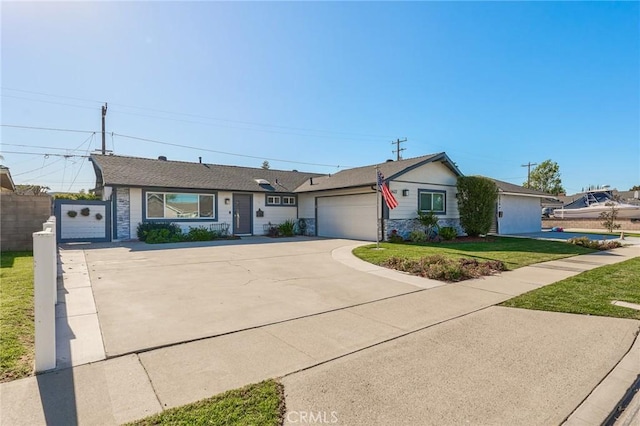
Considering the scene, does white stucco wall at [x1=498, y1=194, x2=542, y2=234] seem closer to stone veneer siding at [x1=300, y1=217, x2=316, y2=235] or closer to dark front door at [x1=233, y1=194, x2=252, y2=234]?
stone veneer siding at [x1=300, y1=217, x2=316, y2=235]

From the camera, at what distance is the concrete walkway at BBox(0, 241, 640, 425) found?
2441 mm

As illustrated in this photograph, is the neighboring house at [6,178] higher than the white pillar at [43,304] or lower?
higher

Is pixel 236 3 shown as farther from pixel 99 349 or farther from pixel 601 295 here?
pixel 601 295

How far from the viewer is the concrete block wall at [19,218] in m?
10.5

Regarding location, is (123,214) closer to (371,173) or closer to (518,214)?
(371,173)

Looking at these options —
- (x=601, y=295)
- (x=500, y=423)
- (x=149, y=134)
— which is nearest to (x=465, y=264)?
(x=601, y=295)

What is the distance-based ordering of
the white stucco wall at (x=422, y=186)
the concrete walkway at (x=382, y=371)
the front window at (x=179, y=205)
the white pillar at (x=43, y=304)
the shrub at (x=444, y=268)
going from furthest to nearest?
the white stucco wall at (x=422, y=186) < the front window at (x=179, y=205) < the shrub at (x=444, y=268) < the white pillar at (x=43, y=304) < the concrete walkway at (x=382, y=371)

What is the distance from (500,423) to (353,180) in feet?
49.5

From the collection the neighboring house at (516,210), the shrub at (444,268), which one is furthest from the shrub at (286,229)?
the neighboring house at (516,210)

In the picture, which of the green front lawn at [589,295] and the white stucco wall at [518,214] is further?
the white stucco wall at [518,214]

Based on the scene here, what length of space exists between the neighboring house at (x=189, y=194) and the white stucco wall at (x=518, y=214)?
12.9 meters

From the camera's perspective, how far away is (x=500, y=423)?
2.31m

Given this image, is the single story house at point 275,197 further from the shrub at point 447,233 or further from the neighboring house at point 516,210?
the shrub at point 447,233

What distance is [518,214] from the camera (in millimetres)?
21250
